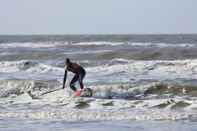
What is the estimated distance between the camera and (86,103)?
17188mm

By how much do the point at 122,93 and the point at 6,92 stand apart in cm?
435

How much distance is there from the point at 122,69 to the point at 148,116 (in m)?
14.8

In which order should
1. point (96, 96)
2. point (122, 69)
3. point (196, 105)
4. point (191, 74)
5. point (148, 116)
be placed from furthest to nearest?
point (122, 69), point (191, 74), point (96, 96), point (196, 105), point (148, 116)

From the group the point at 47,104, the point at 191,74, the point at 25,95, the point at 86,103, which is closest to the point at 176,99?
the point at 86,103

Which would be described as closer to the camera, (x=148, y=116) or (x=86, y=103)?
(x=148, y=116)

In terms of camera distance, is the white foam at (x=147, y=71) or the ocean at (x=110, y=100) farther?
the white foam at (x=147, y=71)

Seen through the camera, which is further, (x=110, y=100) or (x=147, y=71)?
(x=147, y=71)

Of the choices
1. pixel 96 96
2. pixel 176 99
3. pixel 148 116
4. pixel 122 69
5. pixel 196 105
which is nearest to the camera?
pixel 148 116

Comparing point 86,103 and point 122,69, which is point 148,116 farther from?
point 122,69

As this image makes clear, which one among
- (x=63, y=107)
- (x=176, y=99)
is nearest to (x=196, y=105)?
(x=176, y=99)

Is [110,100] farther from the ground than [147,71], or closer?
farther from the ground

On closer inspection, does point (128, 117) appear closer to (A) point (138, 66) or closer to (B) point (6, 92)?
(B) point (6, 92)

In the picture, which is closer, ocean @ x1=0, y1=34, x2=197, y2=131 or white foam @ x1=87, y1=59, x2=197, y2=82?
ocean @ x1=0, y1=34, x2=197, y2=131

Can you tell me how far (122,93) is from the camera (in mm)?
19984
